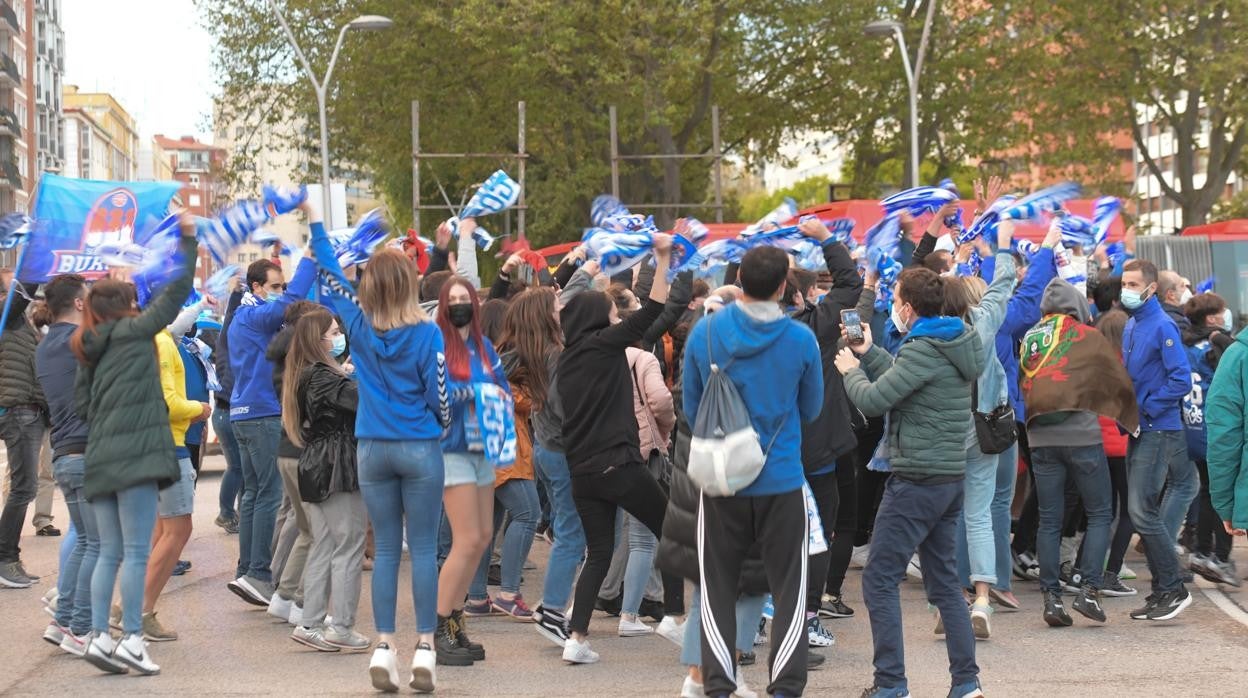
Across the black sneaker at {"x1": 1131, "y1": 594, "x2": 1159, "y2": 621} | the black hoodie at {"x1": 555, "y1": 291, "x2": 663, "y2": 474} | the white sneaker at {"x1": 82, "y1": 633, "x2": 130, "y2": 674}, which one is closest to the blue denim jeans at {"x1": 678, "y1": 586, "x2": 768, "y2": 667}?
the black hoodie at {"x1": 555, "y1": 291, "x2": 663, "y2": 474}

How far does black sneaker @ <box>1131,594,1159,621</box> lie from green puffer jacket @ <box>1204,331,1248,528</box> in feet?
5.93

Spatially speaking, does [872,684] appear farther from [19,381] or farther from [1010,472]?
[19,381]

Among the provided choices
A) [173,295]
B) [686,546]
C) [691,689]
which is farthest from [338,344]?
[691,689]

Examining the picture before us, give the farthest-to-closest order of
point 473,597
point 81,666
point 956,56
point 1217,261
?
point 956,56 < point 1217,261 < point 473,597 < point 81,666

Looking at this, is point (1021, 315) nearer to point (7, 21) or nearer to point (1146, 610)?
point (1146, 610)

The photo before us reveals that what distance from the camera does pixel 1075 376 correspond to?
29.2ft

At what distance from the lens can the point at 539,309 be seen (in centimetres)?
872

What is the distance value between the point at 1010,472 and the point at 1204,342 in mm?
2651

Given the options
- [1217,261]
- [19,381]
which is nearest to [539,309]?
[19,381]

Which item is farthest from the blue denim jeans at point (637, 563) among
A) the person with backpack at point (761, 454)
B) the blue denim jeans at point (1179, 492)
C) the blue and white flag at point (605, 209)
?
the blue denim jeans at point (1179, 492)

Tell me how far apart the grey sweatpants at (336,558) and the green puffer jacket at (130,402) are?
84 centimetres

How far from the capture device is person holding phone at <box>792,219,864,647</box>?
793 centimetres

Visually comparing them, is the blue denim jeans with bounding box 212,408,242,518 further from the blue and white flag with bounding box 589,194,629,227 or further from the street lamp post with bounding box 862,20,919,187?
the street lamp post with bounding box 862,20,919,187

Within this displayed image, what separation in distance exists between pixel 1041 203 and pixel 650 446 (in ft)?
8.47
